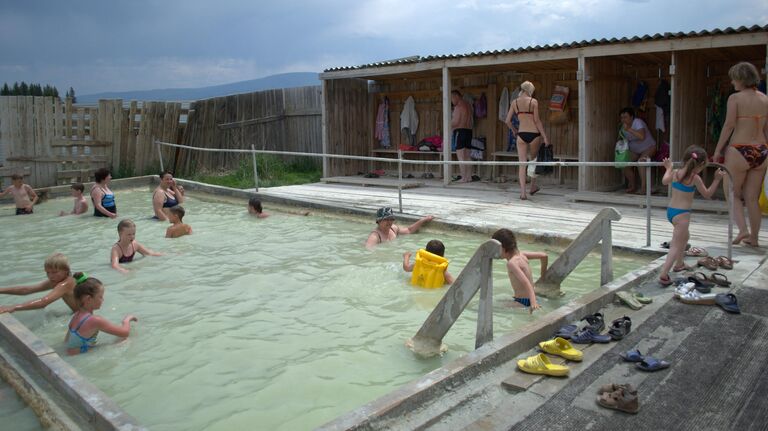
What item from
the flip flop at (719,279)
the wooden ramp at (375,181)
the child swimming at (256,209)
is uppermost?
the wooden ramp at (375,181)

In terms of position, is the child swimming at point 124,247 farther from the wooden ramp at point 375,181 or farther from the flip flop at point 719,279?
the flip flop at point 719,279

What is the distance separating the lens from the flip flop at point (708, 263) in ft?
22.1

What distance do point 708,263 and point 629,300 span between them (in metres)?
1.53

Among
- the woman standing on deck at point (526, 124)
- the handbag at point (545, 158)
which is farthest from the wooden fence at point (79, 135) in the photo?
the woman standing on deck at point (526, 124)

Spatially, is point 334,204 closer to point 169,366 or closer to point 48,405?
point 169,366

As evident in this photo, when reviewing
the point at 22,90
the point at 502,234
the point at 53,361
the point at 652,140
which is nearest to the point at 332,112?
the point at 652,140

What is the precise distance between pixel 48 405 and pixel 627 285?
16.3 ft

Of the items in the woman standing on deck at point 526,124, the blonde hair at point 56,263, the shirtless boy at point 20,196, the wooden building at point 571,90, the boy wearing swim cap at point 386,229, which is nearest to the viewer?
the blonde hair at point 56,263

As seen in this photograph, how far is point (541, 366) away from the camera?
14.6 feet

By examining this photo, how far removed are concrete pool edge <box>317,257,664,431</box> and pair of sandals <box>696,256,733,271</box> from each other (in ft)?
4.66

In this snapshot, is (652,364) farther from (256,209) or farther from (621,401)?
(256,209)

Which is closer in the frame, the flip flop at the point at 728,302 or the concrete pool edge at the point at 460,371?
the concrete pool edge at the point at 460,371

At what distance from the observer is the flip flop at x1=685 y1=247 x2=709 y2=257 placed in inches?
288

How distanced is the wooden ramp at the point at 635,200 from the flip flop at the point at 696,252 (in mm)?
3086
